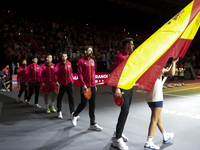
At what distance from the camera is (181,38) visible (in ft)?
10.8

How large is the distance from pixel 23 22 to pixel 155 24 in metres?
18.1

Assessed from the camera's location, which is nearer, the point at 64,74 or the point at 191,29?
the point at 191,29

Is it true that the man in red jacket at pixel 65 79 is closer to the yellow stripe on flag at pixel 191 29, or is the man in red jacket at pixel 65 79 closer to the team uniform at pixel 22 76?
the team uniform at pixel 22 76

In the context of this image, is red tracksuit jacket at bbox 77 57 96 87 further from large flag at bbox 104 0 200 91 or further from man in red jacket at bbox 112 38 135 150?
large flag at bbox 104 0 200 91

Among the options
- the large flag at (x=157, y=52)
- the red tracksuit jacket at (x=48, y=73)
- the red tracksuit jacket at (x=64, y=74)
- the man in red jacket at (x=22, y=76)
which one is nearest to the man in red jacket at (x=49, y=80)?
the red tracksuit jacket at (x=48, y=73)

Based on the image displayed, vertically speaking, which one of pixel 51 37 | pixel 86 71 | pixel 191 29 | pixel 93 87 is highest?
pixel 51 37

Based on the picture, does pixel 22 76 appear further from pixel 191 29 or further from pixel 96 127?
pixel 191 29

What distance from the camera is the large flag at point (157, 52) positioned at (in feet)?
10.5

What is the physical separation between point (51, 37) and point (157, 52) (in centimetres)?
1659

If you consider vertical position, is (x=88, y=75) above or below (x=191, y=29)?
below

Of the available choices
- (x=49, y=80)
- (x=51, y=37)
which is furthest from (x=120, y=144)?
(x=51, y=37)

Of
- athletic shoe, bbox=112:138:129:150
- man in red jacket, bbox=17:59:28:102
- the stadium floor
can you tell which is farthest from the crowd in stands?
athletic shoe, bbox=112:138:129:150

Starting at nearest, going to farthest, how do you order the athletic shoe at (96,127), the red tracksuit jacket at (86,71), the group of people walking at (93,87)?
the group of people walking at (93,87), the athletic shoe at (96,127), the red tracksuit jacket at (86,71)

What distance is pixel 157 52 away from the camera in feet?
10.6
